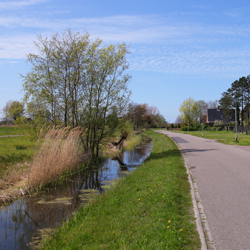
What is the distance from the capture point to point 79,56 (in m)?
15.9

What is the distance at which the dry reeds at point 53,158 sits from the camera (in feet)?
32.9

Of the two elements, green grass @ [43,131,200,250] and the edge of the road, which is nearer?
the edge of the road

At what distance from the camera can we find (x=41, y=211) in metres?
7.82

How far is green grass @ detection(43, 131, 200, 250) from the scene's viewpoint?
14.7 feet

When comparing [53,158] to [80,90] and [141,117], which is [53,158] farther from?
[141,117]

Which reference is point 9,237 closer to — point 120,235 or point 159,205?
point 120,235

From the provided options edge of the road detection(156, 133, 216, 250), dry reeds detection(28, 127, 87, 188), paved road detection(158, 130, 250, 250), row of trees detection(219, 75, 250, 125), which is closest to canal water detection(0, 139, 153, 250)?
dry reeds detection(28, 127, 87, 188)

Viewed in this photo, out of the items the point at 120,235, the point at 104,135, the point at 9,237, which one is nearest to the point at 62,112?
the point at 104,135

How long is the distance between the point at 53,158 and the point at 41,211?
11.0ft

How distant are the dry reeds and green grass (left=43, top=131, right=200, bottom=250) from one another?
3.52m

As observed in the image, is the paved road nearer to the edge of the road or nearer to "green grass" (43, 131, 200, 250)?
the edge of the road

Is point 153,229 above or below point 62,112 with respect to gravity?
below

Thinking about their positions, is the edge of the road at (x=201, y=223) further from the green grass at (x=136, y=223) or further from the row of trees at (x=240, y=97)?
the row of trees at (x=240, y=97)

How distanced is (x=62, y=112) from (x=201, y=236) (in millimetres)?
12791
